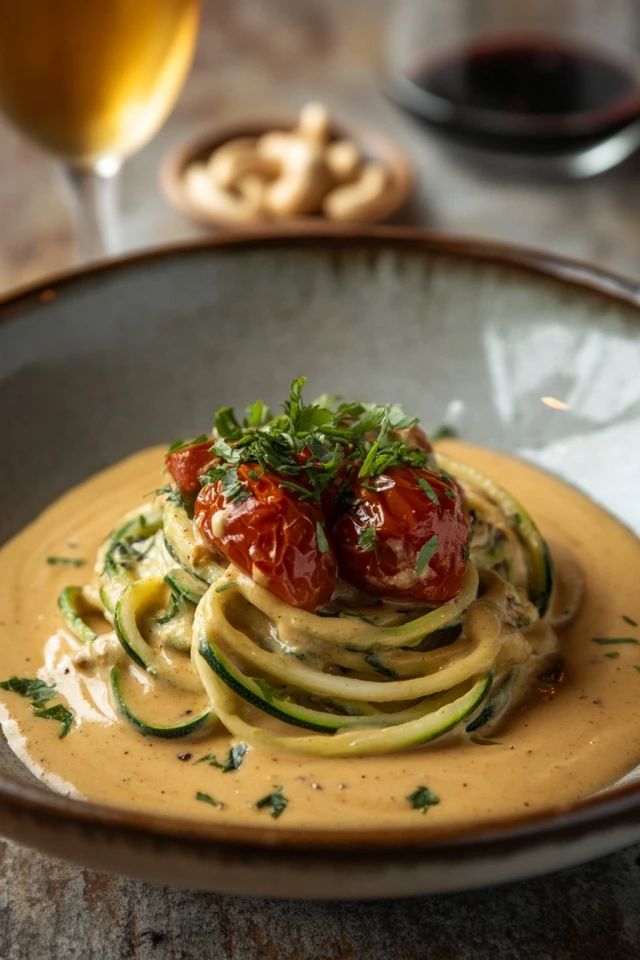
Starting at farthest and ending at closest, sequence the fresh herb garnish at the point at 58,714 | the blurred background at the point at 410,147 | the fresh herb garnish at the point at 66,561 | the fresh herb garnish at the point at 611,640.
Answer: the blurred background at the point at 410,147 < the fresh herb garnish at the point at 66,561 < the fresh herb garnish at the point at 611,640 < the fresh herb garnish at the point at 58,714

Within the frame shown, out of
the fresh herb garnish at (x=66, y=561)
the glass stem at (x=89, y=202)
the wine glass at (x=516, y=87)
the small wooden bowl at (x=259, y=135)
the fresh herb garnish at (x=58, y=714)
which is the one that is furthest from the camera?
the wine glass at (x=516, y=87)

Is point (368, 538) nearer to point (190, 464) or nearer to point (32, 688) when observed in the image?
point (190, 464)

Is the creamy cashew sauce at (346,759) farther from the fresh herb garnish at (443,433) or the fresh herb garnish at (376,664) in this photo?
the fresh herb garnish at (443,433)

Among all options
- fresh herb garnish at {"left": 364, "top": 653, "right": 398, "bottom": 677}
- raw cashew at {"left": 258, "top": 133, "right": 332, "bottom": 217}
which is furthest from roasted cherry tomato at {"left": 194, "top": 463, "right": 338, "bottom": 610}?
raw cashew at {"left": 258, "top": 133, "right": 332, "bottom": 217}

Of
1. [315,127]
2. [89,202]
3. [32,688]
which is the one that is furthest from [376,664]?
[315,127]

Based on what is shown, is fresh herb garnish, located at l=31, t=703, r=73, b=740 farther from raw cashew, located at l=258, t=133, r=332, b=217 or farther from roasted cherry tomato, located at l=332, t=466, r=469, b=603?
raw cashew, located at l=258, t=133, r=332, b=217

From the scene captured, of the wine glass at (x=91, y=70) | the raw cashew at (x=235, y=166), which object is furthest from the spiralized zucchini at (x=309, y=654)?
the raw cashew at (x=235, y=166)
